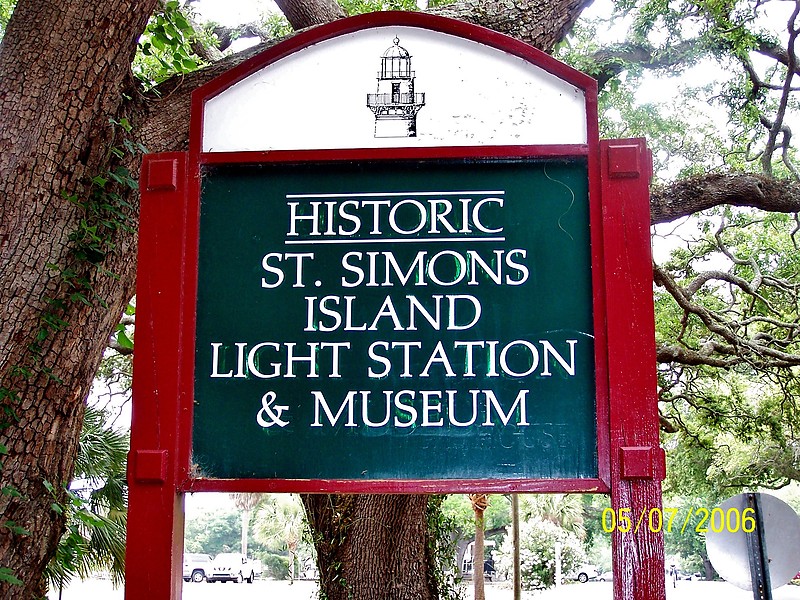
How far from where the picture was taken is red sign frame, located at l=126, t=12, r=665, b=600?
2225 millimetres

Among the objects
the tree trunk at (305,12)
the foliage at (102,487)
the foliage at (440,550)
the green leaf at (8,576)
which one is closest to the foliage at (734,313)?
the foliage at (440,550)

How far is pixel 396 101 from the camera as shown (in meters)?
2.55

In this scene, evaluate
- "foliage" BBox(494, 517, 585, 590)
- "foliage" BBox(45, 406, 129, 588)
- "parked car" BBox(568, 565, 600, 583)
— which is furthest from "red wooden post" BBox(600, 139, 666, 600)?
"parked car" BBox(568, 565, 600, 583)

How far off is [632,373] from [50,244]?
92.6 inches

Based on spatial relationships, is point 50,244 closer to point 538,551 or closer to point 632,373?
point 632,373

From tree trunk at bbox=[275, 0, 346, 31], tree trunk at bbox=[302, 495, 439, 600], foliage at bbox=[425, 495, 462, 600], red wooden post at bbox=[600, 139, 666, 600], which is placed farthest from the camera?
foliage at bbox=[425, 495, 462, 600]

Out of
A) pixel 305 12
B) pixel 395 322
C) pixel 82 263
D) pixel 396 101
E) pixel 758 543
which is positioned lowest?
pixel 758 543

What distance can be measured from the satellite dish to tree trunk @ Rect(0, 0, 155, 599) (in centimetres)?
336

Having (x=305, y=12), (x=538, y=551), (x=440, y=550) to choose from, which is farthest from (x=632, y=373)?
(x=538, y=551)

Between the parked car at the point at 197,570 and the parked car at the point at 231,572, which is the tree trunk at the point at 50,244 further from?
the parked car at the point at 231,572

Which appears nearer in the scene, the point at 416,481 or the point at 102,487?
the point at 416,481

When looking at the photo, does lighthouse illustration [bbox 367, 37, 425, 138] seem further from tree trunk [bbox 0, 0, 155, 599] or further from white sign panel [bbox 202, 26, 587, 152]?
tree trunk [bbox 0, 0, 155, 599]

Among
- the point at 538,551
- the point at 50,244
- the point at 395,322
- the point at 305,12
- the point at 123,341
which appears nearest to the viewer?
the point at 395,322

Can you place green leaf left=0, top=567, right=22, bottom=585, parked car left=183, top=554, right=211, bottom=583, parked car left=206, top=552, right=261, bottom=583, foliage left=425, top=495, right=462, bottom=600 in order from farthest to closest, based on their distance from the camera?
1. parked car left=206, top=552, right=261, bottom=583
2. parked car left=183, top=554, right=211, bottom=583
3. foliage left=425, top=495, right=462, bottom=600
4. green leaf left=0, top=567, right=22, bottom=585
